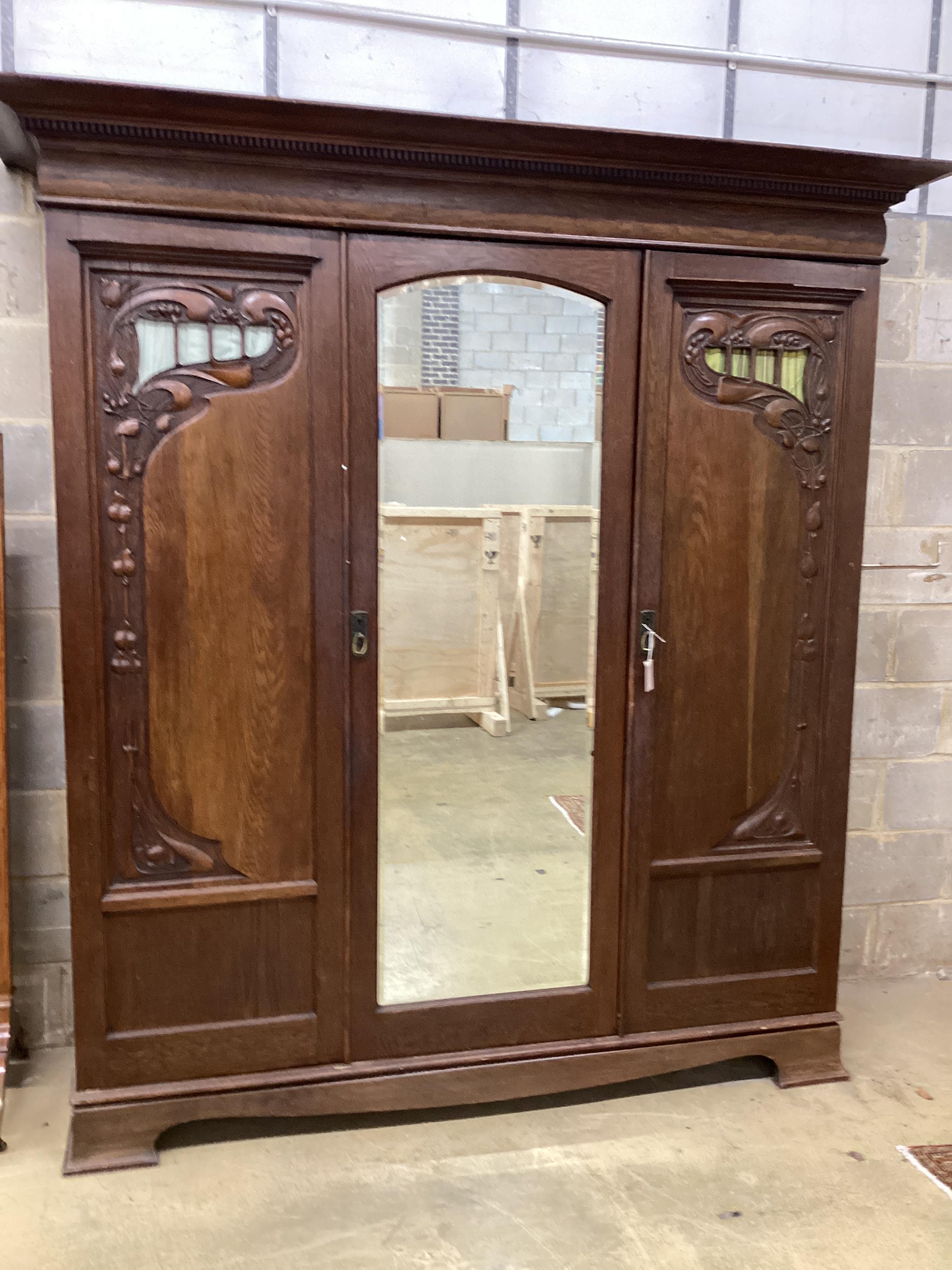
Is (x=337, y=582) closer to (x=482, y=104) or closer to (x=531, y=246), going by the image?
(x=531, y=246)

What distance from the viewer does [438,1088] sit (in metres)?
2.17

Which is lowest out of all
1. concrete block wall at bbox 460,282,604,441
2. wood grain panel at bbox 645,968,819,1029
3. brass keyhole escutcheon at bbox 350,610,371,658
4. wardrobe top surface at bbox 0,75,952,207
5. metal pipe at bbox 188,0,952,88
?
wood grain panel at bbox 645,968,819,1029

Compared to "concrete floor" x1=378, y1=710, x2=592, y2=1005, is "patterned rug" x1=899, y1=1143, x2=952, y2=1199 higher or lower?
lower

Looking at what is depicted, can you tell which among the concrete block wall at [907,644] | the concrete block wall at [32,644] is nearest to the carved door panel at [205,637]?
the concrete block wall at [32,644]

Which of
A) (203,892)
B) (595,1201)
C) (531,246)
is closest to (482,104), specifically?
(531,246)

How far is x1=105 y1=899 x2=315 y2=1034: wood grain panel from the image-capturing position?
2.02 m

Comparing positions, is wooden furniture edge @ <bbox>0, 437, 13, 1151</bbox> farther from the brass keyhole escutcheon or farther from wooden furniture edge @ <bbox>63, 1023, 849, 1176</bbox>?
the brass keyhole escutcheon

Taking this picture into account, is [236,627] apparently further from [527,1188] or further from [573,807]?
[527,1188]

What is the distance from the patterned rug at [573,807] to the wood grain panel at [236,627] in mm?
541

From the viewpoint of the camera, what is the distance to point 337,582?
2014 mm

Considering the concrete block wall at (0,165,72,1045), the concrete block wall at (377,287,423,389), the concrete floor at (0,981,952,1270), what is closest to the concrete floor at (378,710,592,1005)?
the concrete floor at (0,981,952,1270)

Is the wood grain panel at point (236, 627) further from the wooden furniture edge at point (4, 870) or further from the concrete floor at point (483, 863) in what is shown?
the wooden furniture edge at point (4, 870)

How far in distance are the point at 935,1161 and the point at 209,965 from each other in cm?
158

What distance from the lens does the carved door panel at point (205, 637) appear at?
1869 millimetres
